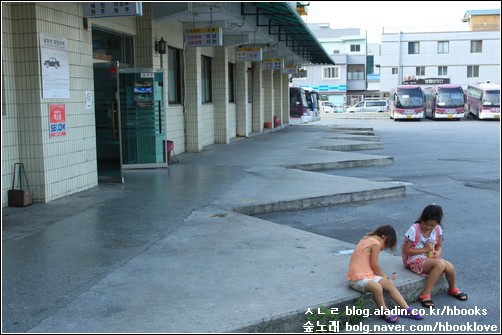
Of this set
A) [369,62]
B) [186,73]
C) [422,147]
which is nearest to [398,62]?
[369,62]

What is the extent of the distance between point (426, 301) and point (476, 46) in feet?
214

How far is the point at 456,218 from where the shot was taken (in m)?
9.01

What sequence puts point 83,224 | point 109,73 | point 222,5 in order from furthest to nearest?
1. point 222,5
2. point 109,73
3. point 83,224

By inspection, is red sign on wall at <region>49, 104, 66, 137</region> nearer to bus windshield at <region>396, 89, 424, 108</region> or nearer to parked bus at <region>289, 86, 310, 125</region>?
parked bus at <region>289, 86, 310, 125</region>

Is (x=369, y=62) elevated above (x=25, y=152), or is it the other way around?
(x=369, y=62)

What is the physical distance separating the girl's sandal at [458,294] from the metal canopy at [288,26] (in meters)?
9.78

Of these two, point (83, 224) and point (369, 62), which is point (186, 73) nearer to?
point (83, 224)

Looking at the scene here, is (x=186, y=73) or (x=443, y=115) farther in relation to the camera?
(x=443, y=115)

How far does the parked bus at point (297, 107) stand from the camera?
35.8 meters

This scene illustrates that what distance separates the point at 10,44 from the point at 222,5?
6.22 metres

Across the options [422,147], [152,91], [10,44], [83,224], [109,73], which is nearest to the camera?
[83,224]

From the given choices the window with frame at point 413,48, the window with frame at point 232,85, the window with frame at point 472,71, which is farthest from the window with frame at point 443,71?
the window with frame at point 232,85

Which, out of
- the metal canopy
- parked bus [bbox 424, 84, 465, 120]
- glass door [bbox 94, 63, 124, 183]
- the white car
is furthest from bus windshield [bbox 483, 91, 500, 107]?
glass door [bbox 94, 63, 124, 183]

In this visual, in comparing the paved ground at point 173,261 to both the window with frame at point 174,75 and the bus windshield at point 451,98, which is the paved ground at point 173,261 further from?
the bus windshield at point 451,98
